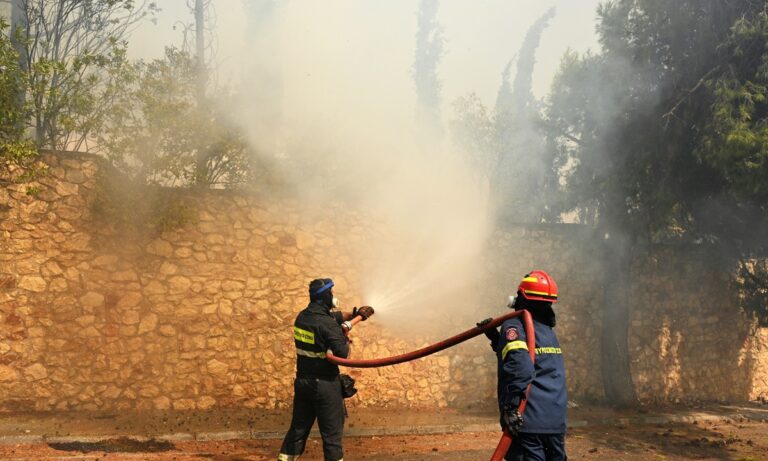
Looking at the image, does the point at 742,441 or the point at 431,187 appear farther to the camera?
the point at 431,187

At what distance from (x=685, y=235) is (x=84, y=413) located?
495 inches

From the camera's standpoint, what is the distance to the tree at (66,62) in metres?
8.65

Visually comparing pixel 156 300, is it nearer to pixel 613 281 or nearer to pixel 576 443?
pixel 576 443

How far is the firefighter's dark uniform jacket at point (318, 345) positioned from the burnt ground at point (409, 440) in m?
1.92

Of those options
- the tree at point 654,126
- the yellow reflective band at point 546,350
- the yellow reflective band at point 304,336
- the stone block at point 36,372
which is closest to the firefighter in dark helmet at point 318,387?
the yellow reflective band at point 304,336

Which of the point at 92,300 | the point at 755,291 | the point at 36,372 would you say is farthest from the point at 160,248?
the point at 755,291

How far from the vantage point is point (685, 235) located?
47.0ft

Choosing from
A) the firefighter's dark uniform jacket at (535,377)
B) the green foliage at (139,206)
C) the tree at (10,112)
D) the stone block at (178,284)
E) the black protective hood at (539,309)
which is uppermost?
the tree at (10,112)

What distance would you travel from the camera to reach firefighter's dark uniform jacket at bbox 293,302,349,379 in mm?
5719

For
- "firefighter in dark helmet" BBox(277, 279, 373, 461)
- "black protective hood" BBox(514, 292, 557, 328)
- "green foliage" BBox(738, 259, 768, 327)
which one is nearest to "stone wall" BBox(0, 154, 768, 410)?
"firefighter in dark helmet" BBox(277, 279, 373, 461)

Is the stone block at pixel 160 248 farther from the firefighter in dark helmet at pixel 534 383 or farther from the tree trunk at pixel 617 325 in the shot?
the tree trunk at pixel 617 325

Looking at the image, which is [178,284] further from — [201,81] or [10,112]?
[201,81]

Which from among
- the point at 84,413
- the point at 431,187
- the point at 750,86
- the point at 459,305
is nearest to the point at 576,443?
the point at 459,305

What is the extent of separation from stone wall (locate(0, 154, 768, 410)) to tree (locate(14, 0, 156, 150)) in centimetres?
87
